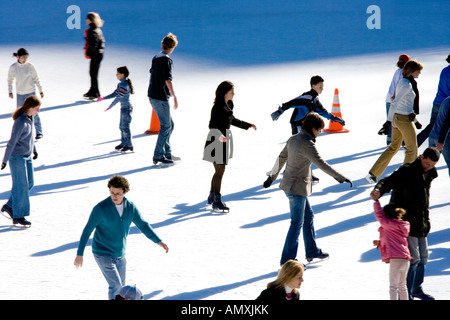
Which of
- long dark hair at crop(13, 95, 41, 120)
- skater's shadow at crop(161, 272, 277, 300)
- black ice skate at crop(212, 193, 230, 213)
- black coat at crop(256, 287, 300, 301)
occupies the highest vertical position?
long dark hair at crop(13, 95, 41, 120)

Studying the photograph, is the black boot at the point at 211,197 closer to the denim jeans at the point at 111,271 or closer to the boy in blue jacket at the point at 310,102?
the boy in blue jacket at the point at 310,102

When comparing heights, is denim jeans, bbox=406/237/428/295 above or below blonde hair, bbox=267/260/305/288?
below

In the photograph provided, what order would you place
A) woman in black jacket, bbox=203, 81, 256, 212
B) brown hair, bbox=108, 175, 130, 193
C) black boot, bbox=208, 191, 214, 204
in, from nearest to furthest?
1. brown hair, bbox=108, 175, 130, 193
2. woman in black jacket, bbox=203, 81, 256, 212
3. black boot, bbox=208, 191, 214, 204

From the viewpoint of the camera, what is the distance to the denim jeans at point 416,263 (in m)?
7.31

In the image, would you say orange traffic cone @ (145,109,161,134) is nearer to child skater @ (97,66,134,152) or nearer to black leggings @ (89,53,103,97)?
child skater @ (97,66,134,152)

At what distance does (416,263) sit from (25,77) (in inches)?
318

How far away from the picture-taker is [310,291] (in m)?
7.84

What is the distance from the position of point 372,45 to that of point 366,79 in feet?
13.1

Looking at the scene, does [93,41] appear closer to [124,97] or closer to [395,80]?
[124,97]

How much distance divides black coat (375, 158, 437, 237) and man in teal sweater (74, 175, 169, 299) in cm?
235

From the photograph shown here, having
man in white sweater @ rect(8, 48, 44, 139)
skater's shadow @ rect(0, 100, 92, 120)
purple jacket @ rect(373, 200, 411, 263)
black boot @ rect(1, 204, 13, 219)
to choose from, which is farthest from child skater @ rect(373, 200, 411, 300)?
skater's shadow @ rect(0, 100, 92, 120)

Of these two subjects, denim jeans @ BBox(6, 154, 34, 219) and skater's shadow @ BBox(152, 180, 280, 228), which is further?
skater's shadow @ BBox(152, 180, 280, 228)

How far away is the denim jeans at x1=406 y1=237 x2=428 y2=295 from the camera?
24.0 ft
